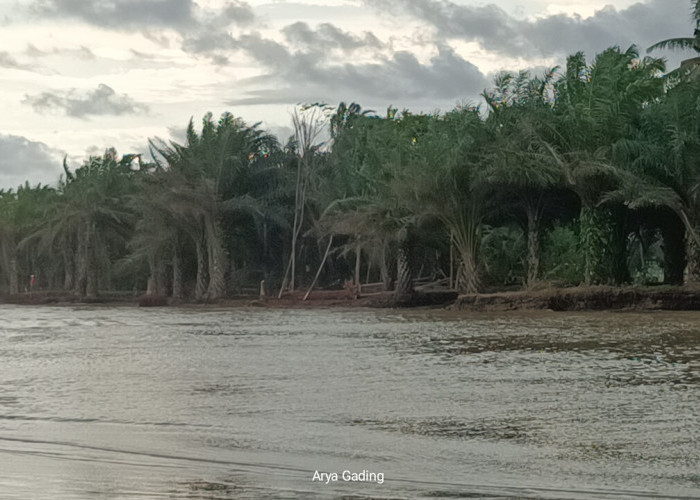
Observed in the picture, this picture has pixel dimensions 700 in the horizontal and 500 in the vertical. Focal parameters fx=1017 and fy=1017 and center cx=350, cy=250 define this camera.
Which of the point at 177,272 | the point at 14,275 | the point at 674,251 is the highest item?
the point at 674,251

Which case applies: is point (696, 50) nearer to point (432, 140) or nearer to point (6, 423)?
point (432, 140)

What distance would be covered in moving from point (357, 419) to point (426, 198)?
101ft

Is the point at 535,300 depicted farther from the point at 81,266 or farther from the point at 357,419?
the point at 81,266

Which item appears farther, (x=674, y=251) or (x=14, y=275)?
(x=14, y=275)

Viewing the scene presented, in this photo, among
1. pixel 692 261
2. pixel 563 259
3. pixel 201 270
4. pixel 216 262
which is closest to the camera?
pixel 692 261

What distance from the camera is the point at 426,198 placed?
40250 millimetres

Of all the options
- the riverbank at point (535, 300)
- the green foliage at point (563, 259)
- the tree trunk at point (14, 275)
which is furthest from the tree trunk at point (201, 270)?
the tree trunk at point (14, 275)

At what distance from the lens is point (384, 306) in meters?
42.9

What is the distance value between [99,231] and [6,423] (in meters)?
48.9

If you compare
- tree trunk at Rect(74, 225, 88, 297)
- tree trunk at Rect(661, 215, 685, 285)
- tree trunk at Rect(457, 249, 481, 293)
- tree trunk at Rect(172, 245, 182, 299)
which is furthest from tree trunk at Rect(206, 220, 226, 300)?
tree trunk at Rect(661, 215, 685, 285)

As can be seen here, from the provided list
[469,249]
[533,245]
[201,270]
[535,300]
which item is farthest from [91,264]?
[535,300]

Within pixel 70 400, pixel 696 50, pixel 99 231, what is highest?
pixel 696 50

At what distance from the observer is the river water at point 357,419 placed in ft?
22.5

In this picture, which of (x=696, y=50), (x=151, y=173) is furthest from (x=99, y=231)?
(x=696, y=50)
